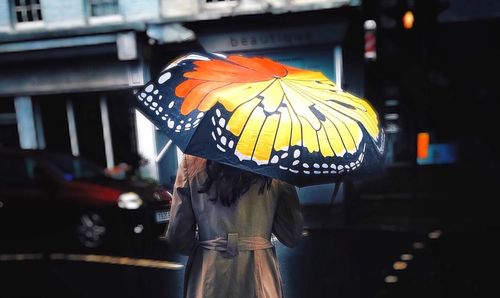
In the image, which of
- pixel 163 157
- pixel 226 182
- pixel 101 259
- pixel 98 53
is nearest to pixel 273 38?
pixel 98 53

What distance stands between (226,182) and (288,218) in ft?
1.27

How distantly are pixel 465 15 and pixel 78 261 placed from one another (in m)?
7.88

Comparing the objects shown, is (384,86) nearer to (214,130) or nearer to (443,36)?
(443,36)

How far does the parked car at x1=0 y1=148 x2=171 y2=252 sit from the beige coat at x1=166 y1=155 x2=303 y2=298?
10.0ft

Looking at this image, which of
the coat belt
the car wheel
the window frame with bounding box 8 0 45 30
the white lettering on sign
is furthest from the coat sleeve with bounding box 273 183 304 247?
the window frame with bounding box 8 0 45 30

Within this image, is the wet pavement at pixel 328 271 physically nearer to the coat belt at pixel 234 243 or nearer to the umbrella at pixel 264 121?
the coat belt at pixel 234 243

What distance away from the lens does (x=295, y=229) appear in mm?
1941

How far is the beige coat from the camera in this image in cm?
180

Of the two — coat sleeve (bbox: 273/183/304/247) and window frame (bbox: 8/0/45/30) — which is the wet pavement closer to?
coat sleeve (bbox: 273/183/304/247)

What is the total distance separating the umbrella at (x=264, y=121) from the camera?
1496 millimetres

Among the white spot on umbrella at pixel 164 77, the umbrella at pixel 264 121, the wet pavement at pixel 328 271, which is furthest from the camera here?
the wet pavement at pixel 328 271

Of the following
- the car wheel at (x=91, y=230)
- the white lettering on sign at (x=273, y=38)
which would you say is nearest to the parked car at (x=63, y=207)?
the car wheel at (x=91, y=230)

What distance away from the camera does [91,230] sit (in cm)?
546

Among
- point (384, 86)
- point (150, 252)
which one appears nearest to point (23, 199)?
point (150, 252)
